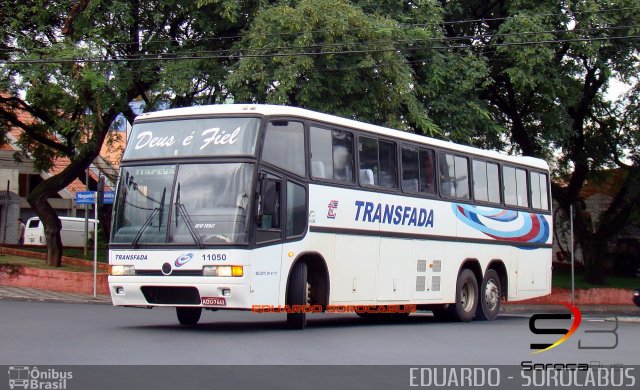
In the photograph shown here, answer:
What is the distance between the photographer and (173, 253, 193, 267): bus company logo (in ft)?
46.3

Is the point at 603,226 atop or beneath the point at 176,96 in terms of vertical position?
beneath

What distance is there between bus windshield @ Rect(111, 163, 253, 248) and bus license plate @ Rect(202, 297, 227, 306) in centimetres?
79

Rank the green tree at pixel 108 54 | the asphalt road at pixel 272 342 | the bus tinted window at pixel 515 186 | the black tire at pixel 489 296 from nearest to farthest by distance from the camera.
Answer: the asphalt road at pixel 272 342
the black tire at pixel 489 296
the bus tinted window at pixel 515 186
the green tree at pixel 108 54

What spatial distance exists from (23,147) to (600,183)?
20.8 metres

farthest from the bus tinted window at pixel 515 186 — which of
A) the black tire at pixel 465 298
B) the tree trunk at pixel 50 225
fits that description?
the tree trunk at pixel 50 225

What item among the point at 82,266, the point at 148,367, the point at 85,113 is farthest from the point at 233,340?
the point at 82,266

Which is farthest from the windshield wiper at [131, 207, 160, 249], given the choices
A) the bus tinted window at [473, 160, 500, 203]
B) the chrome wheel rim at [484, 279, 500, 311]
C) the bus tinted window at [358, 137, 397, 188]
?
the chrome wheel rim at [484, 279, 500, 311]

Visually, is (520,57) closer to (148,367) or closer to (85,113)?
(85,113)

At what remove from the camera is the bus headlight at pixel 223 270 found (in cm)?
1398

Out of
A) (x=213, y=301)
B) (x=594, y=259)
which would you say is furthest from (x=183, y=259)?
(x=594, y=259)

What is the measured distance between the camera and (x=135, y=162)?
15.0m

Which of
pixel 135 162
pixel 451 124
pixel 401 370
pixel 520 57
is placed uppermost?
pixel 520 57

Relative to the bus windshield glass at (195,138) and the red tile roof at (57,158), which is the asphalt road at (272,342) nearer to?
the bus windshield glass at (195,138)

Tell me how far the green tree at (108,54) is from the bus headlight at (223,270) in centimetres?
1063
